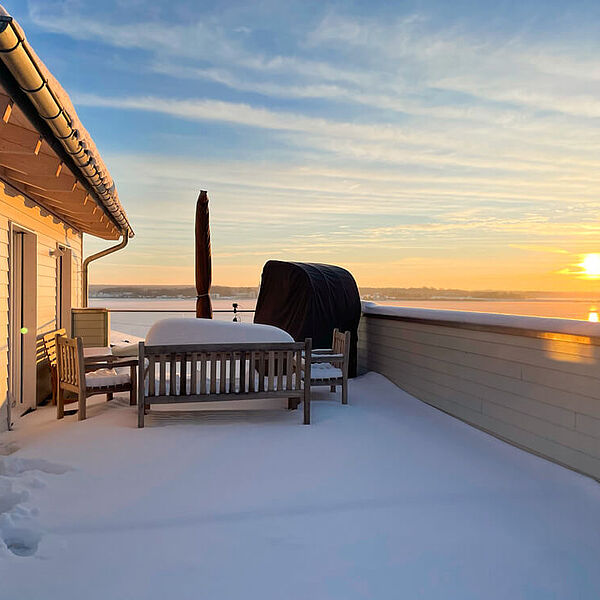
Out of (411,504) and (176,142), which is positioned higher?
(176,142)

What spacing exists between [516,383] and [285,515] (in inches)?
109

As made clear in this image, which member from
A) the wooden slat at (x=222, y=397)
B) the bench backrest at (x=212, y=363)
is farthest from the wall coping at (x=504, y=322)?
the wooden slat at (x=222, y=397)

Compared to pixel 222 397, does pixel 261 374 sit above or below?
above

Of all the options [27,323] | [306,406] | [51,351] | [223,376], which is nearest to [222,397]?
[223,376]

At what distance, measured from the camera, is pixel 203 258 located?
8.06 meters

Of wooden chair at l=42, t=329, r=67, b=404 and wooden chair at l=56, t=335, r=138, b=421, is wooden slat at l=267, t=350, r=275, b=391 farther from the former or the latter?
wooden chair at l=42, t=329, r=67, b=404

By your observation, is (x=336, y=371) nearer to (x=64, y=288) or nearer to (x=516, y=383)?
(x=516, y=383)

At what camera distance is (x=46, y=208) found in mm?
7094

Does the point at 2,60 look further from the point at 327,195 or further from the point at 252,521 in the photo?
the point at 327,195

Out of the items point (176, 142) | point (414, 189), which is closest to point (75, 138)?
point (176, 142)

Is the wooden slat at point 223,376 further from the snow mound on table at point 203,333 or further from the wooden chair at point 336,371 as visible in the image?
the wooden chair at point 336,371

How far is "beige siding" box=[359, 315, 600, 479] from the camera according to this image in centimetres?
412

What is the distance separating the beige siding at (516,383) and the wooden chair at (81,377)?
11.7 feet

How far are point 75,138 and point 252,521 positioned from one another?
9.44 feet
